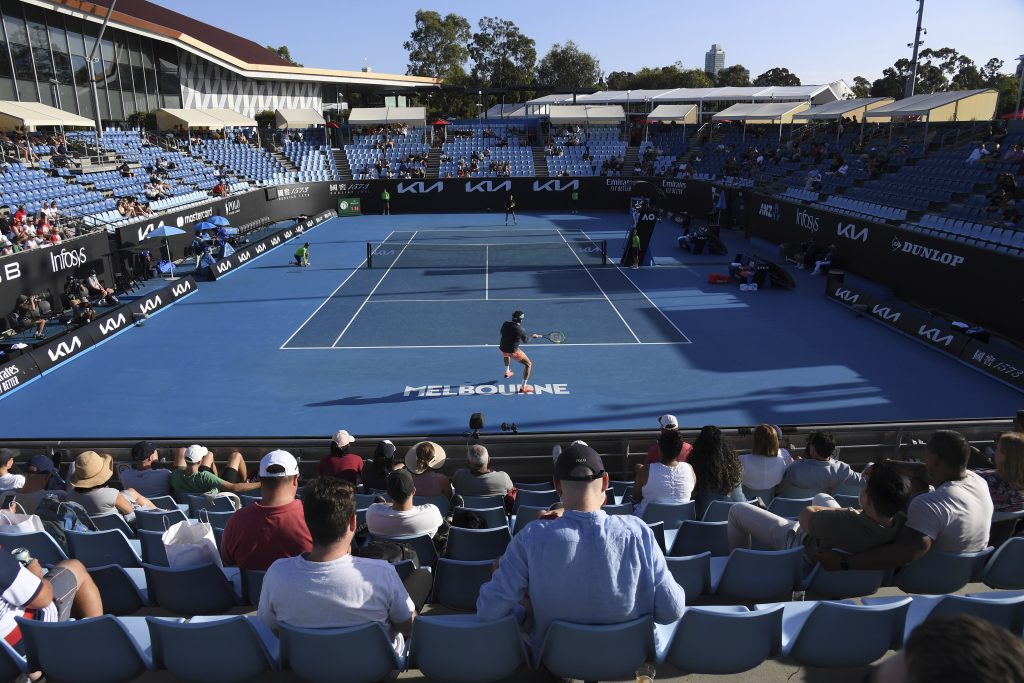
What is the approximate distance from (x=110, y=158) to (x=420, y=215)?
19258 mm

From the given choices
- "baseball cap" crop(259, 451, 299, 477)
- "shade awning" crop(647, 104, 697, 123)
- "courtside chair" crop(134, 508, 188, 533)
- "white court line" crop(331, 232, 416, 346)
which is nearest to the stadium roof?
"white court line" crop(331, 232, 416, 346)

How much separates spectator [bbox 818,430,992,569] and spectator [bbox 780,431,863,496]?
7.08ft

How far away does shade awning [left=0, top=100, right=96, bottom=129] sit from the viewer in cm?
2950

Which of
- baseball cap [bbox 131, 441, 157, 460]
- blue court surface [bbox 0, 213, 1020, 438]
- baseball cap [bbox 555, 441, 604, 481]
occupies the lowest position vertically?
blue court surface [bbox 0, 213, 1020, 438]

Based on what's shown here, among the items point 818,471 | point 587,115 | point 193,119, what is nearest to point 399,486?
point 818,471

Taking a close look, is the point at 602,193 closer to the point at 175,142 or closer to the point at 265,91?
the point at 175,142

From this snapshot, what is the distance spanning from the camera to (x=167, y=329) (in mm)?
21188

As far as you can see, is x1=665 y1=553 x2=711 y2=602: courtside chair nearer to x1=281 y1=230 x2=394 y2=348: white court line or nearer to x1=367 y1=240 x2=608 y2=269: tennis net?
x1=281 y1=230 x2=394 y2=348: white court line

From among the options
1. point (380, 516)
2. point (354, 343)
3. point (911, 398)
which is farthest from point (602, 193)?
point (380, 516)

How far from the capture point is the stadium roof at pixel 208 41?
42.2m

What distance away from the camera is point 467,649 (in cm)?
394

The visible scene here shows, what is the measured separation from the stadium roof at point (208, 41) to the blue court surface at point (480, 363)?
2440cm

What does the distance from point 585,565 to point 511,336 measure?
39.9 feet

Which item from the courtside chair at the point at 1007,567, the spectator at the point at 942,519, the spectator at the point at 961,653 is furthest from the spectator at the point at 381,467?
the spectator at the point at 961,653
